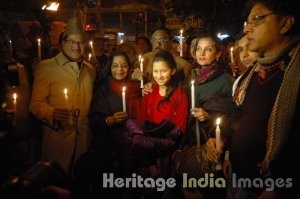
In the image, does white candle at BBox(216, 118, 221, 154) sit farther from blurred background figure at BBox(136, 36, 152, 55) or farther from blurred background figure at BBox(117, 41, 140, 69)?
blurred background figure at BBox(136, 36, 152, 55)

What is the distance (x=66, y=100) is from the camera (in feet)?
14.7

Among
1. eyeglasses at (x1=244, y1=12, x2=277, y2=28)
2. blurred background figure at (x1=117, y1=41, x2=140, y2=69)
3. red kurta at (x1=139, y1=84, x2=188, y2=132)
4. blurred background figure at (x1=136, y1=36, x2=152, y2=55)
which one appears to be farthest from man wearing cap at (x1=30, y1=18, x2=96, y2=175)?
eyeglasses at (x1=244, y1=12, x2=277, y2=28)

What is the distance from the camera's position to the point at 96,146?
4680mm

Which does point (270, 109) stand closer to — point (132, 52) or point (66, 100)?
point (66, 100)

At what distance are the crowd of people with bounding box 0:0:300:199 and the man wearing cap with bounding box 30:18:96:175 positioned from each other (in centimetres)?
1

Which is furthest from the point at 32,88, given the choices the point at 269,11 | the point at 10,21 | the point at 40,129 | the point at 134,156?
the point at 10,21

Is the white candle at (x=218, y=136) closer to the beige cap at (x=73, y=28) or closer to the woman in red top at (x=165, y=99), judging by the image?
the woman in red top at (x=165, y=99)

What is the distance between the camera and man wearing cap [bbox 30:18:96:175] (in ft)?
14.7

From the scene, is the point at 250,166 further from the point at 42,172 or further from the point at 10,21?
the point at 10,21

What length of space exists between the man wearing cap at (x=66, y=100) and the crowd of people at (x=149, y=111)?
0.04ft

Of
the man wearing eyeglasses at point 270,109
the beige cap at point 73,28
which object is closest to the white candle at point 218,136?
the man wearing eyeglasses at point 270,109

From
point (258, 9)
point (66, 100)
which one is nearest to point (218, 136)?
point (258, 9)

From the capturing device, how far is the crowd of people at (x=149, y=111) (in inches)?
109

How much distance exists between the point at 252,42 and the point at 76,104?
2581mm
